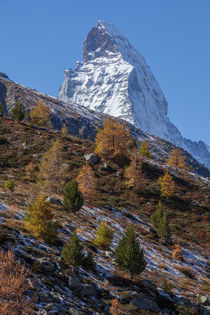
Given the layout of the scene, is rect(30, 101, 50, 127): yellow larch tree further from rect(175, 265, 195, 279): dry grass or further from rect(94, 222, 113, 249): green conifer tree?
rect(175, 265, 195, 279): dry grass

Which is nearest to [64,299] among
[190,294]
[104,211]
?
[190,294]

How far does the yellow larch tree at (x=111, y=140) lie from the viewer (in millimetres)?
62250

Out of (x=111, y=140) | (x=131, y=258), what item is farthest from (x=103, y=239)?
(x=111, y=140)

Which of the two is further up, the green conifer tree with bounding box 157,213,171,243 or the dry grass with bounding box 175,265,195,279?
the green conifer tree with bounding box 157,213,171,243

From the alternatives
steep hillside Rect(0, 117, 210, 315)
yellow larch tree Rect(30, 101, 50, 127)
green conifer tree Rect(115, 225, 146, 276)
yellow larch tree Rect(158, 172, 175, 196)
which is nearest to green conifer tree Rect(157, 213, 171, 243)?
steep hillside Rect(0, 117, 210, 315)

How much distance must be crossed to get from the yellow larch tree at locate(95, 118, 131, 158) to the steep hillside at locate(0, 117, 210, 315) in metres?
3.28

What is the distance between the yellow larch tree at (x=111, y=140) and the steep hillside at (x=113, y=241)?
328 cm

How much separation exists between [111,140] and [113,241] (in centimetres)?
3976

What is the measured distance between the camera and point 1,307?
24.6 ft

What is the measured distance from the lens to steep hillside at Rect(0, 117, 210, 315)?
39.6 ft

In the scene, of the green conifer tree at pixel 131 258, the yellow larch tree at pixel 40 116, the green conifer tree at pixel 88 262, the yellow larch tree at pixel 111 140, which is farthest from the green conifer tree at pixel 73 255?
the yellow larch tree at pixel 40 116

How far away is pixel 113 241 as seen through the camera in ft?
83.6

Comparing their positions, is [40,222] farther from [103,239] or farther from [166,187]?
[166,187]

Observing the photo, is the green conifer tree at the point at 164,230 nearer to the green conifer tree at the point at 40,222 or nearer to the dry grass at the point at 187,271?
the dry grass at the point at 187,271
